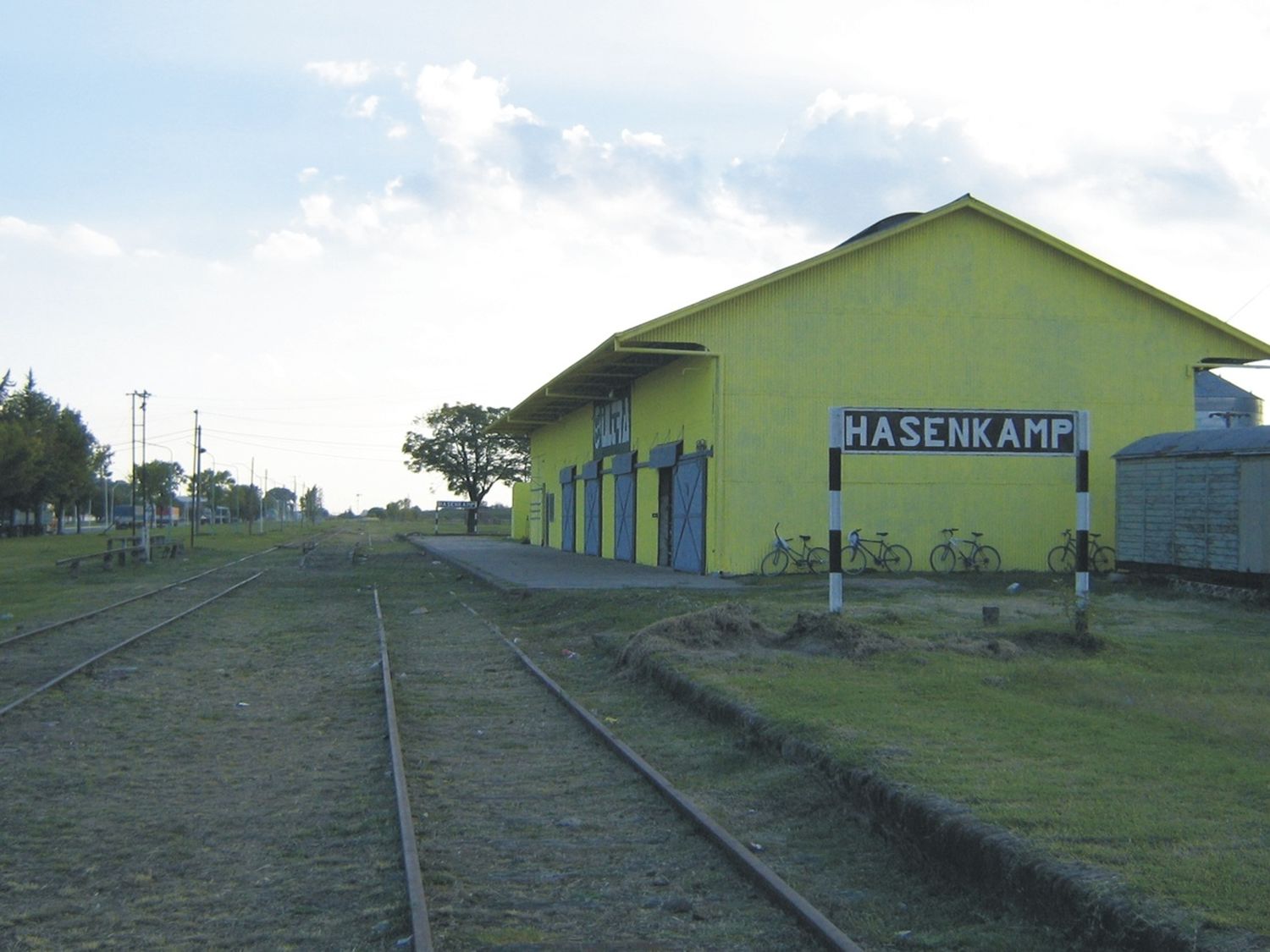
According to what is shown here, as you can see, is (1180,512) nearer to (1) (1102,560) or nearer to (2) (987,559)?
(1) (1102,560)

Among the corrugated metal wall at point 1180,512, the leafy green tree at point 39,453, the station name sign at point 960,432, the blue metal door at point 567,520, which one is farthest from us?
the leafy green tree at point 39,453

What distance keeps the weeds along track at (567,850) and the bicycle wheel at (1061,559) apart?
57.4 feet

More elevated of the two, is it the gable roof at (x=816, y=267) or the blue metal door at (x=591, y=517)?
the gable roof at (x=816, y=267)

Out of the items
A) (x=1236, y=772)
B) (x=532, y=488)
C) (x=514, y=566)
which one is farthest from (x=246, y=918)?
(x=532, y=488)

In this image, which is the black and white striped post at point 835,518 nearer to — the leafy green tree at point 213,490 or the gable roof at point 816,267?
the gable roof at point 816,267

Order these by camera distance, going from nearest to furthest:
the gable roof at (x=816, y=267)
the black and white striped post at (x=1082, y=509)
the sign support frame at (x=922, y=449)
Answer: the black and white striped post at (x=1082, y=509)
the sign support frame at (x=922, y=449)
the gable roof at (x=816, y=267)

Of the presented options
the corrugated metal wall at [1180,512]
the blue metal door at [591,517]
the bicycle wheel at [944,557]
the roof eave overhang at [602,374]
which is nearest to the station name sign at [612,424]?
the roof eave overhang at [602,374]

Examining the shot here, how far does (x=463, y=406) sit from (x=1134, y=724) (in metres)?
77.8

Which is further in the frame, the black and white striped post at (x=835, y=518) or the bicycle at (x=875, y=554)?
the bicycle at (x=875, y=554)

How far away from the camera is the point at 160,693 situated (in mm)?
11914

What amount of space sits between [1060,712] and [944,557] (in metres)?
16.6

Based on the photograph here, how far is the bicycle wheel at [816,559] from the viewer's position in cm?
2527

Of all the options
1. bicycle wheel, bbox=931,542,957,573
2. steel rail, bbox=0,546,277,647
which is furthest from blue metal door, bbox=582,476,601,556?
bicycle wheel, bbox=931,542,957,573

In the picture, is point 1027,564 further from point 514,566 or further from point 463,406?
point 463,406
